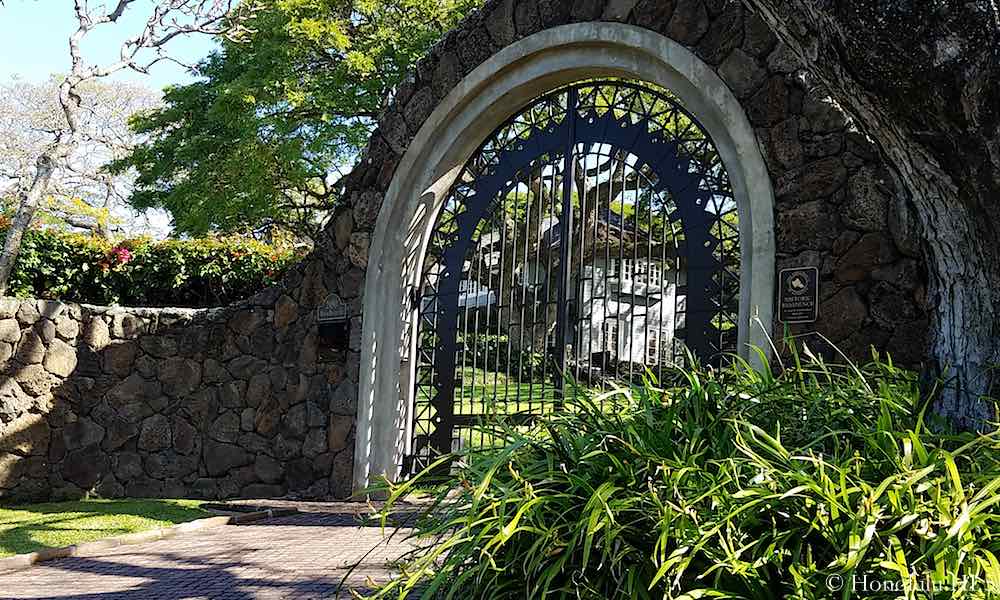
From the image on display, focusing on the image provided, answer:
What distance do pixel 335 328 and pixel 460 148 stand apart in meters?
1.74

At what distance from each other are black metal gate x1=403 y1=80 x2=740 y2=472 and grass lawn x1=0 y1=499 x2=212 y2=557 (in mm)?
1788

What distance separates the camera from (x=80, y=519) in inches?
249

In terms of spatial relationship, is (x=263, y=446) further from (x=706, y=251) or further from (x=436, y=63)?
(x=706, y=251)

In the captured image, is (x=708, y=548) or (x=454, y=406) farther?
(x=454, y=406)

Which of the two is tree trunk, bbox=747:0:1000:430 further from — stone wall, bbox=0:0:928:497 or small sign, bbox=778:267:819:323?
stone wall, bbox=0:0:928:497

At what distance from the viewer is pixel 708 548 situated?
192cm

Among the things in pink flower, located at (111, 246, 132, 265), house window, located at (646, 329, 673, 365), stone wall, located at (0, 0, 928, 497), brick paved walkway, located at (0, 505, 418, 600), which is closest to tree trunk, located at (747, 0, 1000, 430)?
brick paved walkway, located at (0, 505, 418, 600)

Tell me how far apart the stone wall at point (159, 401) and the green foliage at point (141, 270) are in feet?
4.31

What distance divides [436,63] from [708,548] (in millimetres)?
5667

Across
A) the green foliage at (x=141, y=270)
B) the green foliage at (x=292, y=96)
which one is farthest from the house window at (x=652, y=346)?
the green foliage at (x=292, y=96)

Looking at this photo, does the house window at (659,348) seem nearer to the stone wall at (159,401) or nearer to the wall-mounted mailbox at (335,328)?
the wall-mounted mailbox at (335,328)

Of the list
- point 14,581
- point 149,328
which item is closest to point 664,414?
point 14,581

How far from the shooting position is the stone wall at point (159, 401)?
7.46 metres

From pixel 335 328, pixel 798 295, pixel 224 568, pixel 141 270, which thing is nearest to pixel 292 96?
pixel 141 270
